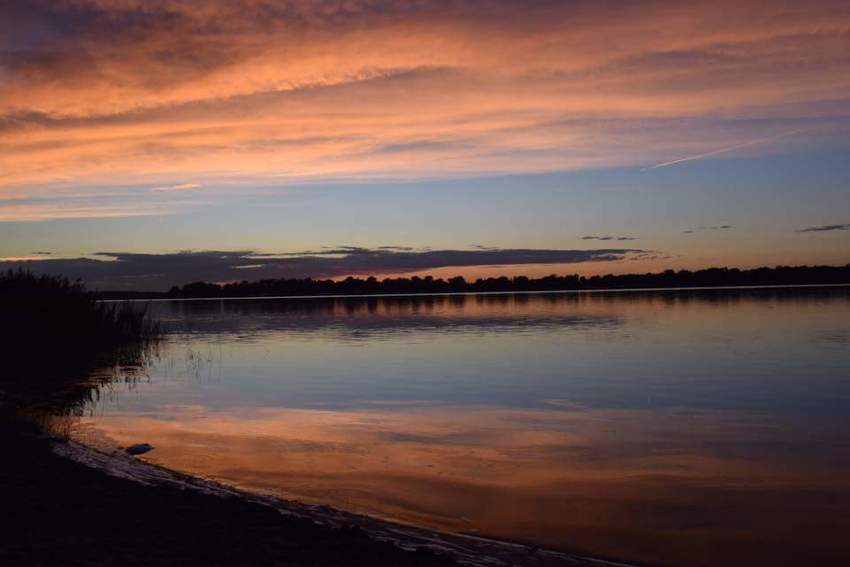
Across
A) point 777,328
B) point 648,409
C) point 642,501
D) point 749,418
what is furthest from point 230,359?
point 777,328

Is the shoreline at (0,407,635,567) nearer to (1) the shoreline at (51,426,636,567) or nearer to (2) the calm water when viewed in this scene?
(1) the shoreline at (51,426,636,567)

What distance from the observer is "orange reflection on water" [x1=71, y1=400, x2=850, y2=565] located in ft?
35.4

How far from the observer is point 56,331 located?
1446 inches

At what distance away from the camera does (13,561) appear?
23.8 feet

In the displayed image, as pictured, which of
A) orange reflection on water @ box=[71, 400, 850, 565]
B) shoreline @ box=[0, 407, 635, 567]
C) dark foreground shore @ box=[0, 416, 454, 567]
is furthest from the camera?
orange reflection on water @ box=[71, 400, 850, 565]

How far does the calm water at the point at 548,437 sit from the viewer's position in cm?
1120

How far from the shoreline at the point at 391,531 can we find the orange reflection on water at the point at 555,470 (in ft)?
2.12

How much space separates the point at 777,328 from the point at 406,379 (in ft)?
98.3

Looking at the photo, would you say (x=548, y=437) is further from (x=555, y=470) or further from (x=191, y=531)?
(x=191, y=531)

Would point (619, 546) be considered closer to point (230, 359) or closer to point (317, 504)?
point (317, 504)

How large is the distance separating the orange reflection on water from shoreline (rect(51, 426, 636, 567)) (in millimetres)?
647

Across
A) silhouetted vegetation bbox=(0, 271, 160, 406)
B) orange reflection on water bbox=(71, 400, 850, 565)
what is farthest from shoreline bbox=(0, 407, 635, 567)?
silhouetted vegetation bbox=(0, 271, 160, 406)

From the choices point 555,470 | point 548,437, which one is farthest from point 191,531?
point 548,437

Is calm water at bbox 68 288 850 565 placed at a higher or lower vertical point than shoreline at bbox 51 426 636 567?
lower
